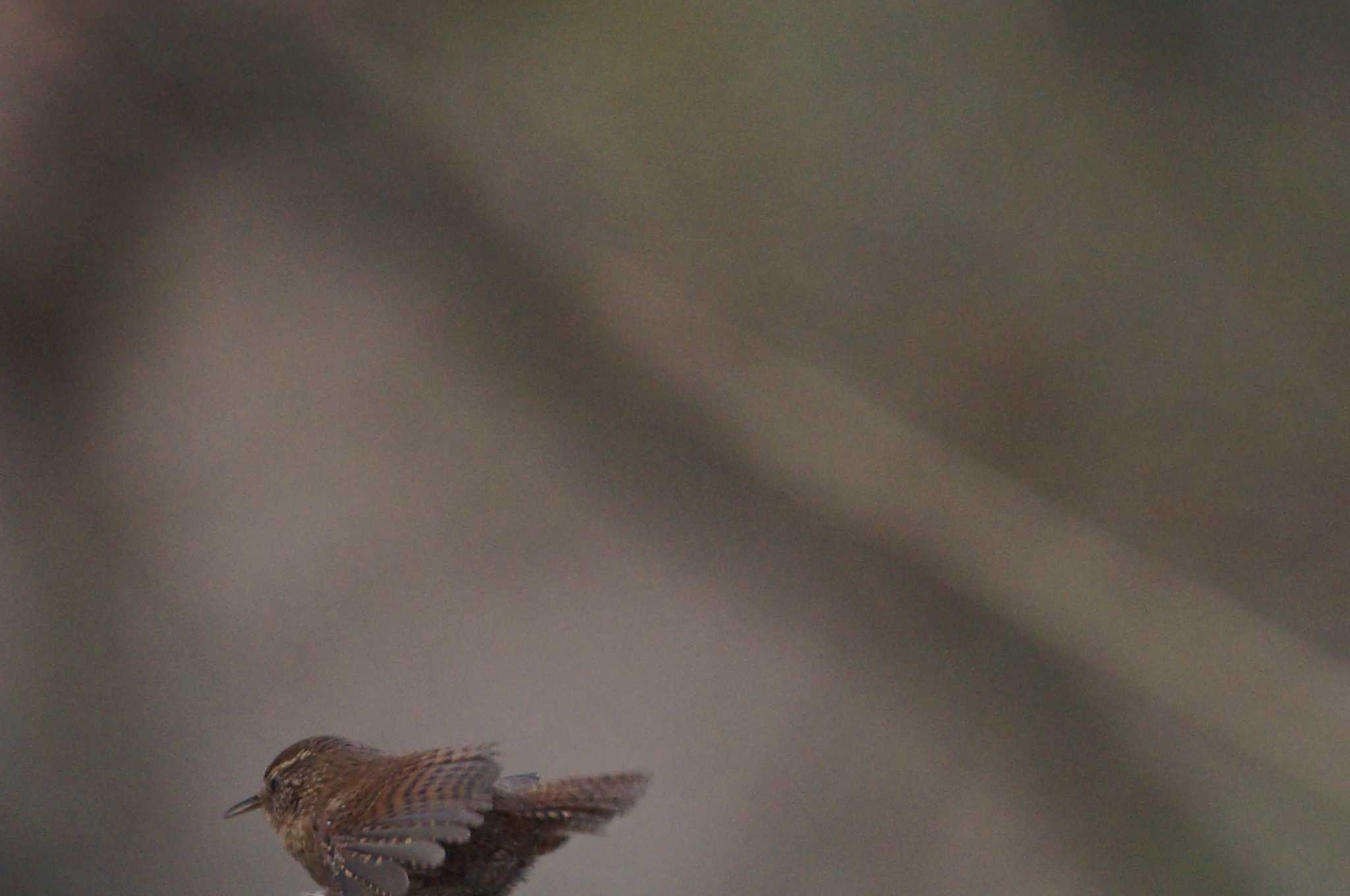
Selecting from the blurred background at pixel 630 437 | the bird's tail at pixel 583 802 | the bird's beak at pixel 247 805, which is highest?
the blurred background at pixel 630 437

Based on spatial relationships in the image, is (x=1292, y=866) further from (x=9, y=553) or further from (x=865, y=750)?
(x=9, y=553)

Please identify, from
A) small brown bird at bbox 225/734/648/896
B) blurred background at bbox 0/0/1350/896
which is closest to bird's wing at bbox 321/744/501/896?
small brown bird at bbox 225/734/648/896

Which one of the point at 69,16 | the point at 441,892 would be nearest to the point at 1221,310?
the point at 441,892

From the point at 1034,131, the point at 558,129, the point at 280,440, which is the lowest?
the point at 280,440

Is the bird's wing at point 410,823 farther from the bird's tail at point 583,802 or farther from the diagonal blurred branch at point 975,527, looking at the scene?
the diagonal blurred branch at point 975,527

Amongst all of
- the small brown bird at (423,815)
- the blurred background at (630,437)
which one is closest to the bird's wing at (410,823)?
the small brown bird at (423,815)

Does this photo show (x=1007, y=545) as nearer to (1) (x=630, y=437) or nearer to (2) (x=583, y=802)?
(1) (x=630, y=437)
